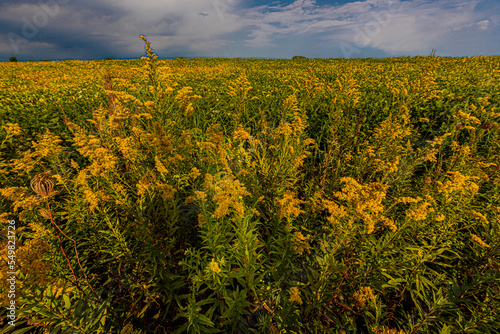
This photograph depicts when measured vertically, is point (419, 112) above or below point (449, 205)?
above

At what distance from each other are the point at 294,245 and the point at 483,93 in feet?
20.4

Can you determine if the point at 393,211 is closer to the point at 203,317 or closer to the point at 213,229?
the point at 213,229

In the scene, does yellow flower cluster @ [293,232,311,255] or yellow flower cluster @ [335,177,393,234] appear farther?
yellow flower cluster @ [293,232,311,255]

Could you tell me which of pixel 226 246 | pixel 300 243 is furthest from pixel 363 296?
pixel 226 246

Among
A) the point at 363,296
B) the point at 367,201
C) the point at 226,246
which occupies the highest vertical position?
the point at 367,201

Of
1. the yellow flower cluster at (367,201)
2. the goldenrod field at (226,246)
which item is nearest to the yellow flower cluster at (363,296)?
the goldenrod field at (226,246)

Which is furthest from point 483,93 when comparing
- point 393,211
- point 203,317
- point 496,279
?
point 203,317

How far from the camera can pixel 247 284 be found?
6.02 feet

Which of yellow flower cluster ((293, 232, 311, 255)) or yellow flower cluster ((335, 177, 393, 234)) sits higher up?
yellow flower cluster ((335, 177, 393, 234))

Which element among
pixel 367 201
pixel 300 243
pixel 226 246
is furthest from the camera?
pixel 300 243

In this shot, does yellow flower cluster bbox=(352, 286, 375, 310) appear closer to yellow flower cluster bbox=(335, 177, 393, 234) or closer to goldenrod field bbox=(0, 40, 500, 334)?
goldenrod field bbox=(0, 40, 500, 334)

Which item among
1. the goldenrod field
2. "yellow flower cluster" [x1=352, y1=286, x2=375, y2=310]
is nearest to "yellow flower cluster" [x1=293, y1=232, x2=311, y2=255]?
the goldenrod field

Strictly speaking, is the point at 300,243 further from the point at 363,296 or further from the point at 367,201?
the point at 367,201

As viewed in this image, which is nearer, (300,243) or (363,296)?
(363,296)
